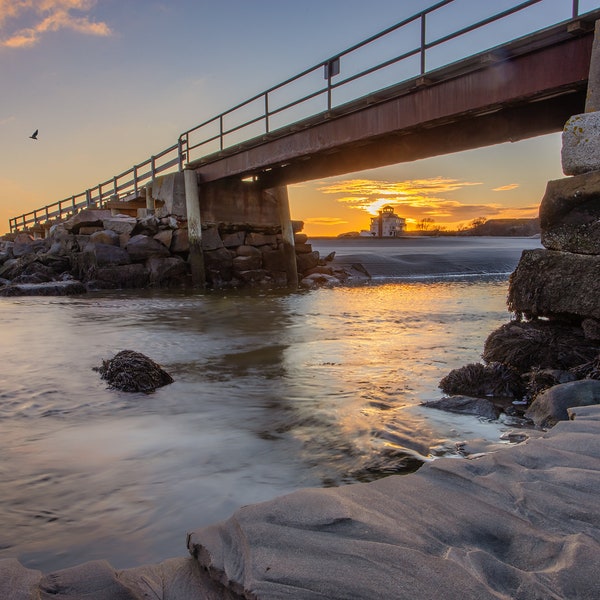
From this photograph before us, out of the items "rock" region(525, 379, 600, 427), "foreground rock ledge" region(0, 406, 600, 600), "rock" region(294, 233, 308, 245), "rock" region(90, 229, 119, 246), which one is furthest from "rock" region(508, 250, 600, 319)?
"rock" region(294, 233, 308, 245)

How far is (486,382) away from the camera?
429cm

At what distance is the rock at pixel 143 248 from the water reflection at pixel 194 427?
9283 millimetres

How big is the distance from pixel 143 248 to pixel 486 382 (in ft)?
50.5

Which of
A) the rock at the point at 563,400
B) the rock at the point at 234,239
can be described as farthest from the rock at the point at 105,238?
the rock at the point at 563,400

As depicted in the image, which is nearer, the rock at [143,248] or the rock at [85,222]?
the rock at [143,248]

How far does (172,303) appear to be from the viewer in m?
13.0

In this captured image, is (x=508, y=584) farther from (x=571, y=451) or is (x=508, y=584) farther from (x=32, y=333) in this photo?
(x=32, y=333)

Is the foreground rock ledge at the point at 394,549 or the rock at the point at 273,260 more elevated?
the foreground rock ledge at the point at 394,549

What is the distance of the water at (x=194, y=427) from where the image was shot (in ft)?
7.86

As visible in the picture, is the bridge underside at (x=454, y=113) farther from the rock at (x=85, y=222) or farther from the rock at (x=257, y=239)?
the rock at (x=85, y=222)

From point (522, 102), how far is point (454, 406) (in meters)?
6.92

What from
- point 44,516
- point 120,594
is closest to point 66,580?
point 120,594

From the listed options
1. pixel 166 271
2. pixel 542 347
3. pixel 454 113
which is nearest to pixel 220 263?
pixel 166 271

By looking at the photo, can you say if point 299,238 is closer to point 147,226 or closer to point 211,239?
point 211,239
